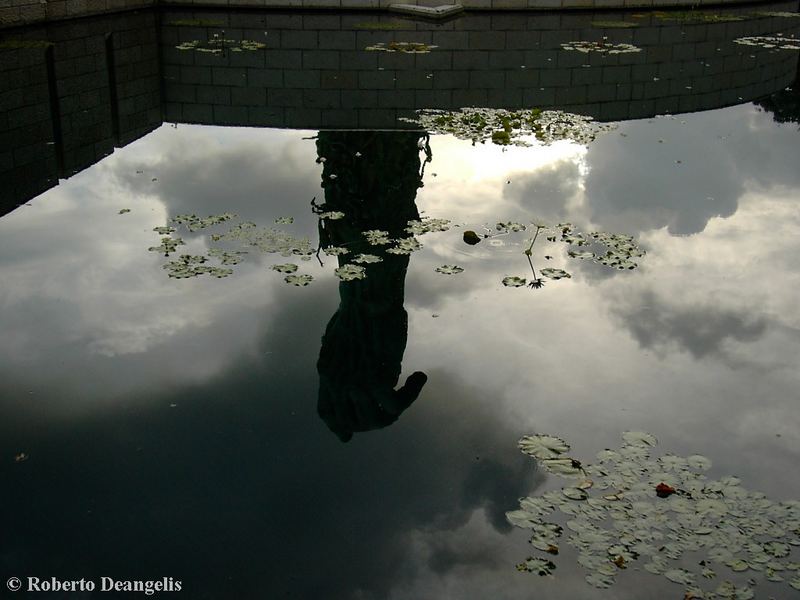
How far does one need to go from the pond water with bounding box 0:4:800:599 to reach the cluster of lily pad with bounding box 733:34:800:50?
25.1 ft

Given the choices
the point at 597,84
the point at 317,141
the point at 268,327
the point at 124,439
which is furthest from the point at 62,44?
the point at 124,439

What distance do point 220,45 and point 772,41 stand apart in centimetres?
985

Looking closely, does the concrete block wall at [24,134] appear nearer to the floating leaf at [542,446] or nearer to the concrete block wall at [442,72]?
the concrete block wall at [442,72]

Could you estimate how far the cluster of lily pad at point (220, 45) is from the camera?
1445 centimetres

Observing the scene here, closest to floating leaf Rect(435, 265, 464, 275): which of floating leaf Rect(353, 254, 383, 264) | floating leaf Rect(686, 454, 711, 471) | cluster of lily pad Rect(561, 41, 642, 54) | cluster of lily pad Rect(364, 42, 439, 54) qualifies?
floating leaf Rect(353, 254, 383, 264)

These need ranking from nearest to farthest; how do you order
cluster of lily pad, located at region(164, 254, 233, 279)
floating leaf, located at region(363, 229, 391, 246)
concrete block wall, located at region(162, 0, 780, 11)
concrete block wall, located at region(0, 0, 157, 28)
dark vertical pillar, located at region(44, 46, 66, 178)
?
cluster of lily pad, located at region(164, 254, 233, 279)
floating leaf, located at region(363, 229, 391, 246)
dark vertical pillar, located at region(44, 46, 66, 178)
concrete block wall, located at region(0, 0, 157, 28)
concrete block wall, located at region(162, 0, 780, 11)

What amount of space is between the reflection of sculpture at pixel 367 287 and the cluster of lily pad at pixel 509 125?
0.74 m

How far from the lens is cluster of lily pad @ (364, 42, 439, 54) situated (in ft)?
48.0

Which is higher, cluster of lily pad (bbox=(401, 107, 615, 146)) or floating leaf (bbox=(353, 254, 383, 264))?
cluster of lily pad (bbox=(401, 107, 615, 146))

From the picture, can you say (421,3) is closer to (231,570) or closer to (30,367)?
(30,367)

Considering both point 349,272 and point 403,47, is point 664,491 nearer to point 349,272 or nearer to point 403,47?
point 349,272

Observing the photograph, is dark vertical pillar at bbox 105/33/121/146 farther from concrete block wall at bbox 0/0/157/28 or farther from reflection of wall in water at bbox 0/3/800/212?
concrete block wall at bbox 0/0/157/28

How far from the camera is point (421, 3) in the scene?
18219mm

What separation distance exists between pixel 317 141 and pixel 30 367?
210 inches
